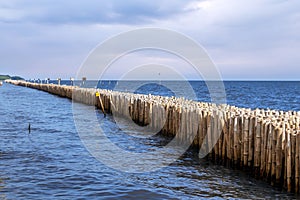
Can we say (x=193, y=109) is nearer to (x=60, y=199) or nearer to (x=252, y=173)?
(x=252, y=173)

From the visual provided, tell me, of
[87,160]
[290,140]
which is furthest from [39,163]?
[290,140]

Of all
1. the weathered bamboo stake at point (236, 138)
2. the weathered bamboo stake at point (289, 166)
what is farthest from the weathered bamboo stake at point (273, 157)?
the weathered bamboo stake at point (236, 138)

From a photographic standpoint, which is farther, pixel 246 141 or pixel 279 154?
pixel 246 141

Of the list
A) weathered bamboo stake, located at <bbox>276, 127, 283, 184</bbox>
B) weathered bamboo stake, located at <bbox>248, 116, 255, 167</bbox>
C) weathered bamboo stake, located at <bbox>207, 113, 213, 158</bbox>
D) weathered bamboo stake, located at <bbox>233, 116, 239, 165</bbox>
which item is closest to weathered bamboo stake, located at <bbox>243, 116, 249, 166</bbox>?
weathered bamboo stake, located at <bbox>248, 116, 255, 167</bbox>

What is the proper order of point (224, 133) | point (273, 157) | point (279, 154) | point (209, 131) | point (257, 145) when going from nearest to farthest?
point (279, 154)
point (273, 157)
point (257, 145)
point (224, 133)
point (209, 131)

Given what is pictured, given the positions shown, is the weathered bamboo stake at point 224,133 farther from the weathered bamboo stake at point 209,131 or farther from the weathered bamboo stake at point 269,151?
the weathered bamboo stake at point 269,151

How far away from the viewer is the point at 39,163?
1159cm

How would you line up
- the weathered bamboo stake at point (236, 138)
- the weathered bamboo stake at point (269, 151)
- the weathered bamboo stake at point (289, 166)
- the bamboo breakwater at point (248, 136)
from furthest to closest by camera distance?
the weathered bamboo stake at point (236, 138), the weathered bamboo stake at point (269, 151), the bamboo breakwater at point (248, 136), the weathered bamboo stake at point (289, 166)

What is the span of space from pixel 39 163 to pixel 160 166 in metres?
3.87

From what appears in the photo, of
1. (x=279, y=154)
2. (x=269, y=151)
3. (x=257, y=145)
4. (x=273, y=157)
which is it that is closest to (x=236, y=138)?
(x=257, y=145)

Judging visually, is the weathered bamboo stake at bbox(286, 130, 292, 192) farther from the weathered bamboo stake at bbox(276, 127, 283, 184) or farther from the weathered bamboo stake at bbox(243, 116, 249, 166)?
the weathered bamboo stake at bbox(243, 116, 249, 166)

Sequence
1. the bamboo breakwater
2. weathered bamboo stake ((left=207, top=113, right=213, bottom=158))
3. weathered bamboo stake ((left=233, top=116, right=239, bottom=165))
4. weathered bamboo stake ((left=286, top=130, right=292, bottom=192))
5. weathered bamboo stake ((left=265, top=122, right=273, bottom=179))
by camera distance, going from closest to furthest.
Result: 1. weathered bamboo stake ((left=286, top=130, right=292, bottom=192))
2. the bamboo breakwater
3. weathered bamboo stake ((left=265, top=122, right=273, bottom=179))
4. weathered bamboo stake ((left=233, top=116, right=239, bottom=165))
5. weathered bamboo stake ((left=207, top=113, right=213, bottom=158))

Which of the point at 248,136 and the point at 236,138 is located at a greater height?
the point at 248,136

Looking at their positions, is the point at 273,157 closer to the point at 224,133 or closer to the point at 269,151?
the point at 269,151
